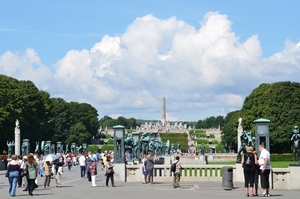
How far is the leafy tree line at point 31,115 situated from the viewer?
9262cm

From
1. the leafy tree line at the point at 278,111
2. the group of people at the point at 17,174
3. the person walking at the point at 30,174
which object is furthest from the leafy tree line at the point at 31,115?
the group of people at the point at 17,174

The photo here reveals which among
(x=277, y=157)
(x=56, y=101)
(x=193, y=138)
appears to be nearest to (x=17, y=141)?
(x=277, y=157)

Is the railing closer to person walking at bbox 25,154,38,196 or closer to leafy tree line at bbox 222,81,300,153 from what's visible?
person walking at bbox 25,154,38,196

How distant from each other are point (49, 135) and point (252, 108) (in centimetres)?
3209

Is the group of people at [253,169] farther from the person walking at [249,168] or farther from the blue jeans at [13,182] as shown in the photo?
the blue jeans at [13,182]

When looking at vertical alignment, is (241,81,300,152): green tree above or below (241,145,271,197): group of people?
above

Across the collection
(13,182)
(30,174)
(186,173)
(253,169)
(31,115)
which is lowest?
(13,182)

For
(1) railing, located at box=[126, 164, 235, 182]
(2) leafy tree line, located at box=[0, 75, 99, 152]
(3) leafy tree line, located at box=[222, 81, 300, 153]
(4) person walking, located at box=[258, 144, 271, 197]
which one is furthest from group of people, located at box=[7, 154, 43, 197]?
(3) leafy tree line, located at box=[222, 81, 300, 153]

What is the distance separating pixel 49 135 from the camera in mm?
115188

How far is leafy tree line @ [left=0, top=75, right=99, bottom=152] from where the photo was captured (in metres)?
92.6

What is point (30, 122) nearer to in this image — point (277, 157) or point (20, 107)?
point (20, 107)

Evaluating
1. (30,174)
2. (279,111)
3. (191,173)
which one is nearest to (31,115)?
(279,111)

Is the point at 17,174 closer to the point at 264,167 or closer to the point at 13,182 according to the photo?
the point at 13,182

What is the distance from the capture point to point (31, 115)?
10325cm
